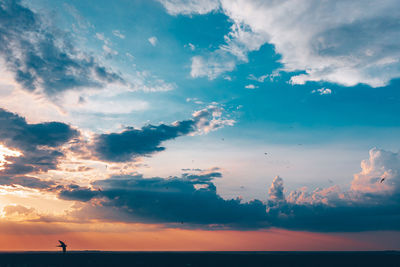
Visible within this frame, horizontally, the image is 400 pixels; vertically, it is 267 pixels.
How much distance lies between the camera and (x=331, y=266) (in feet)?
508

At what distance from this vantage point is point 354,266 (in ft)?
517

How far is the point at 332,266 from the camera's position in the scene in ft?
509

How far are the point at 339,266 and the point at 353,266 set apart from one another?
8037 mm

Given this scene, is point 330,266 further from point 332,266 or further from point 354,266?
point 354,266

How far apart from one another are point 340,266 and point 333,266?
508 cm

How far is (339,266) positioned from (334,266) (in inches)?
180

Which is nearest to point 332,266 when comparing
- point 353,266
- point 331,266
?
point 331,266

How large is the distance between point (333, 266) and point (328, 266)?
9.62ft

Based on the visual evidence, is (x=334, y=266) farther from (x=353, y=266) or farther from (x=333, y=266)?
(x=353, y=266)

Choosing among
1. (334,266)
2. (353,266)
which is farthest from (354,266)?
(334,266)

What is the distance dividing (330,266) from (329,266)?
51 cm

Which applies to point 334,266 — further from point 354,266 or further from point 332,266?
point 354,266

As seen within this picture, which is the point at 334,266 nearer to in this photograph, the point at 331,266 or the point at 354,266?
the point at 331,266

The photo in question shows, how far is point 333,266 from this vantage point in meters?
155
